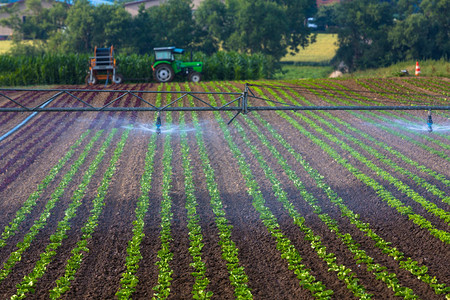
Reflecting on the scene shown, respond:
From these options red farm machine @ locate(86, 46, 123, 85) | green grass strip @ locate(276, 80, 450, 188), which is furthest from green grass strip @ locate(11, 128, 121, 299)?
red farm machine @ locate(86, 46, 123, 85)

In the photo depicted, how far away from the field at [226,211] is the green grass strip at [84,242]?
22 millimetres

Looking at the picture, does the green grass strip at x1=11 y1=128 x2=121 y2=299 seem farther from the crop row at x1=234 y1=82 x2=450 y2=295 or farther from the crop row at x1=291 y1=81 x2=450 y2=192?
the crop row at x1=291 y1=81 x2=450 y2=192

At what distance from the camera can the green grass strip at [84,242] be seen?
24.0ft

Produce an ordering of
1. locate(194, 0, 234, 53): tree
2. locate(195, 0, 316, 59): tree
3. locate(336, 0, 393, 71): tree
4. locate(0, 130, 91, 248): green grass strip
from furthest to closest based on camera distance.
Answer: locate(194, 0, 234, 53): tree
locate(195, 0, 316, 59): tree
locate(336, 0, 393, 71): tree
locate(0, 130, 91, 248): green grass strip

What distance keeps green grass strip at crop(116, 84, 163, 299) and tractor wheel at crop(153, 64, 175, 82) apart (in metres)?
16.6

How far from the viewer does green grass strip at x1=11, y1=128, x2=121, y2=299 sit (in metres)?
7.31

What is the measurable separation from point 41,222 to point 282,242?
4.71 metres

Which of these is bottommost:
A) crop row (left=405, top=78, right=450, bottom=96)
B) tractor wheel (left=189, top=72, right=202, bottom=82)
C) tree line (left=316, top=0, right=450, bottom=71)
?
crop row (left=405, top=78, right=450, bottom=96)

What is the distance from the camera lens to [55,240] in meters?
8.88

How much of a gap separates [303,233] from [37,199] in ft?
19.3

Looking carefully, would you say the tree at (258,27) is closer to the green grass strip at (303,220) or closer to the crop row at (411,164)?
the crop row at (411,164)

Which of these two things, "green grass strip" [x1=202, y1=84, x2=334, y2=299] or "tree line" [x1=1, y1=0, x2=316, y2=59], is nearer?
"green grass strip" [x1=202, y1=84, x2=334, y2=299]

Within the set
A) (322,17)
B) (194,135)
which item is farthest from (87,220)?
(322,17)

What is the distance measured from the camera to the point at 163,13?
178 ft
